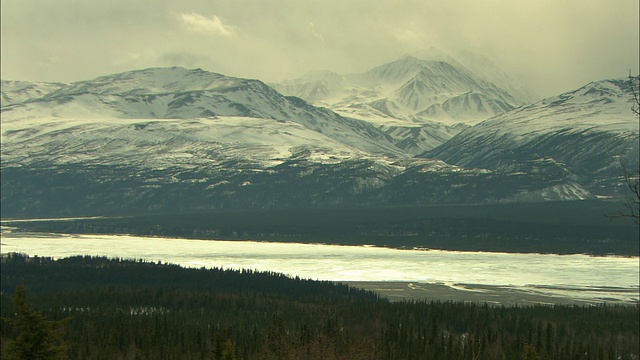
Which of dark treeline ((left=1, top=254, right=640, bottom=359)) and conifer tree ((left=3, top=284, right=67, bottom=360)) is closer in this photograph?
conifer tree ((left=3, top=284, right=67, bottom=360))

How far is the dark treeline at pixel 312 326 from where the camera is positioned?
10362 cm

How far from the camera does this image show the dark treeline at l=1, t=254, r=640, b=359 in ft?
340

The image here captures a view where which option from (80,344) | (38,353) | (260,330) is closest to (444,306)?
(260,330)

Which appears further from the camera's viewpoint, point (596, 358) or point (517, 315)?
point (517, 315)

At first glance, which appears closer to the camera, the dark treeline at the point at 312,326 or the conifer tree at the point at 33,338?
the conifer tree at the point at 33,338

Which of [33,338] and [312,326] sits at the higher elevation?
[33,338]

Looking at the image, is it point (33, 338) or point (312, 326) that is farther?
point (312, 326)

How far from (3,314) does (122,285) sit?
56483mm

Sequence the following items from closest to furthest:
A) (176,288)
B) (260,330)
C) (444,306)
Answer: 1. (260,330)
2. (444,306)
3. (176,288)

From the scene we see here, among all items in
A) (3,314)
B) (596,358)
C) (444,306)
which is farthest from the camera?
(444,306)

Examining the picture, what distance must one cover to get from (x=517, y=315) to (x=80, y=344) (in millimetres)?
59536

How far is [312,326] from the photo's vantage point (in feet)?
405

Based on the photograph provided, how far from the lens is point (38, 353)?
159 feet

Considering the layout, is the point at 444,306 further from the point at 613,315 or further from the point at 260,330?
the point at 260,330
